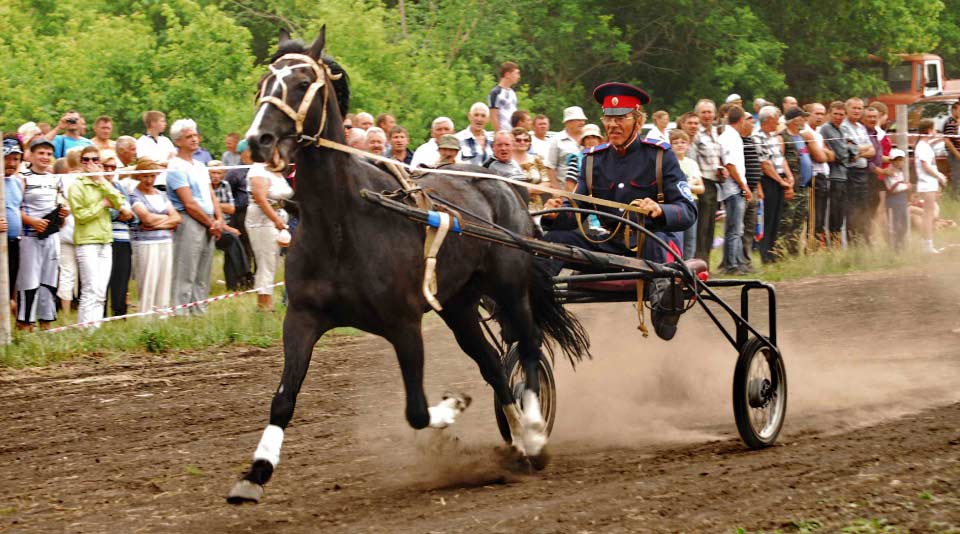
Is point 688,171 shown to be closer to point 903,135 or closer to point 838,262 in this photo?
point 838,262

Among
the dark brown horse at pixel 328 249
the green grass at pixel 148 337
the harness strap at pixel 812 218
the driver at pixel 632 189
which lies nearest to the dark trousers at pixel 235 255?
the green grass at pixel 148 337

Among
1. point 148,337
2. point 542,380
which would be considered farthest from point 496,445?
point 148,337

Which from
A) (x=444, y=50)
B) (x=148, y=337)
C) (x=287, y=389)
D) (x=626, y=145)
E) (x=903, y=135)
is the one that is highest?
(x=444, y=50)

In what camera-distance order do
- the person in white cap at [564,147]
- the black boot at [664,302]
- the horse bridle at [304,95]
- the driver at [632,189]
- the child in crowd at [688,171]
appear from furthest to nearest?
the child in crowd at [688,171] → the person in white cap at [564,147] → the driver at [632,189] → the black boot at [664,302] → the horse bridle at [304,95]

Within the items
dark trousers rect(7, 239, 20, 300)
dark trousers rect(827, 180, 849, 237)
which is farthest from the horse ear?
dark trousers rect(827, 180, 849, 237)

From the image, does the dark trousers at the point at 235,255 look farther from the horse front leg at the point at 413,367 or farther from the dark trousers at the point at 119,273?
the horse front leg at the point at 413,367

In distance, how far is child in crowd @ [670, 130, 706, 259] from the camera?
13.1 m

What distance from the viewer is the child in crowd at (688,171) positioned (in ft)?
42.9

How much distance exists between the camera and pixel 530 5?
26359mm

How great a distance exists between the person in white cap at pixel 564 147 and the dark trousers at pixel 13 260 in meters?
4.45

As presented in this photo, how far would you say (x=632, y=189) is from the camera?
24.7ft

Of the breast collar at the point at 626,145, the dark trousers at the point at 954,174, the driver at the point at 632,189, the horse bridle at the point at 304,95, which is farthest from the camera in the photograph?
the dark trousers at the point at 954,174

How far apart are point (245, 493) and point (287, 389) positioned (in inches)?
19.5

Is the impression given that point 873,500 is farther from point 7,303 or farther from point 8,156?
point 8,156
